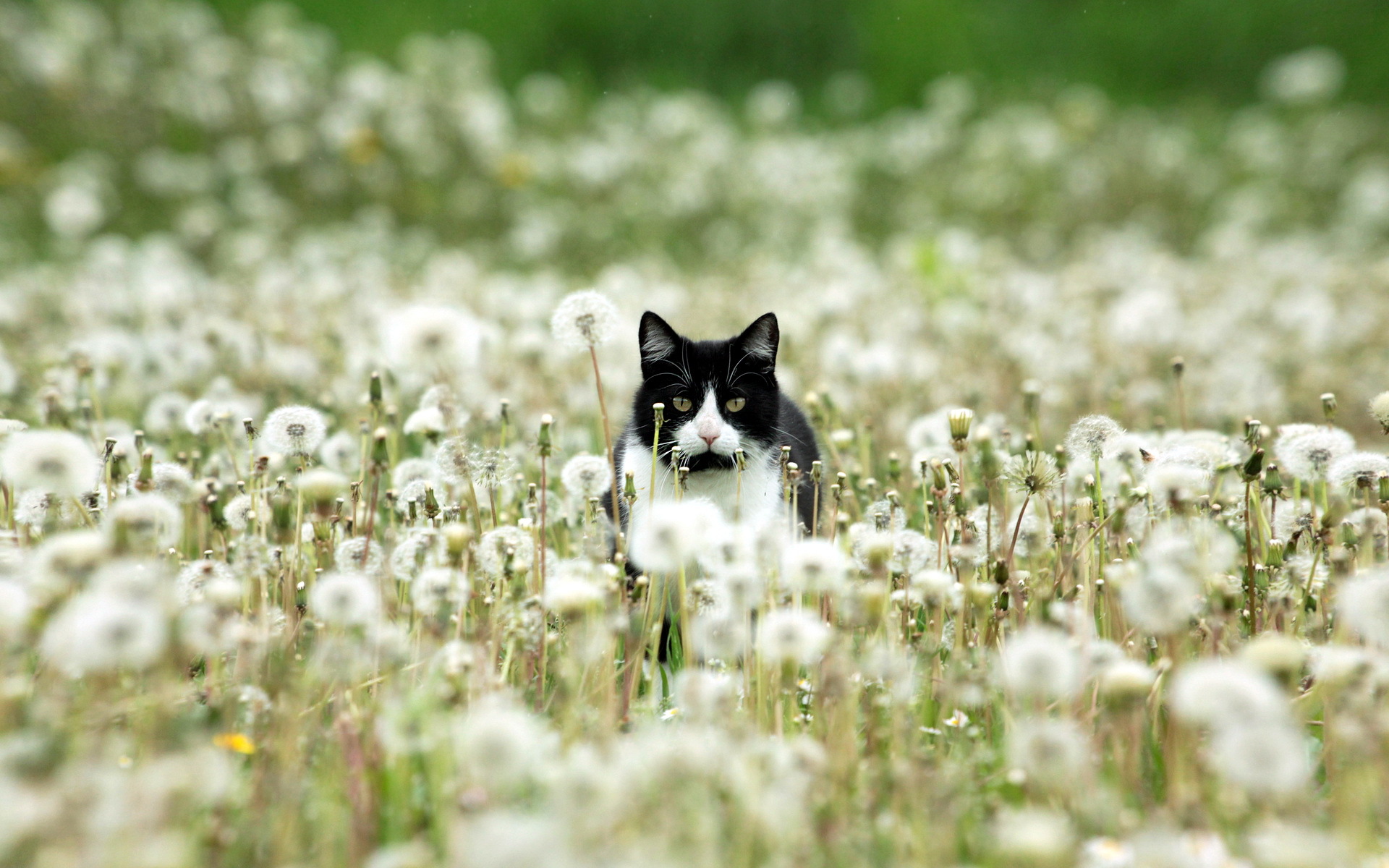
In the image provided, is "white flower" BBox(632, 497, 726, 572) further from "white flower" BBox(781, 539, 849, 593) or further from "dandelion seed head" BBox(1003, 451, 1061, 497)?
A: "dandelion seed head" BBox(1003, 451, 1061, 497)

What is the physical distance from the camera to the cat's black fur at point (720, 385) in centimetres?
320

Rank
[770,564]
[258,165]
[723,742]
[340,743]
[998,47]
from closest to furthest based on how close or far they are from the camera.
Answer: [723,742] < [340,743] < [770,564] < [258,165] < [998,47]

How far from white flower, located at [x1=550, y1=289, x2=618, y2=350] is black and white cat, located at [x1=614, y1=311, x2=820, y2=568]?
44cm

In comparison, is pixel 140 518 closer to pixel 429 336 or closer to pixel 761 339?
pixel 429 336

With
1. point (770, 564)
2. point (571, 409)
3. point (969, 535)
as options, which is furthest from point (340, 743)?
point (571, 409)

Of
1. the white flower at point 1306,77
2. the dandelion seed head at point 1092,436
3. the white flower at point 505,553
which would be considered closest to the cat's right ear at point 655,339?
the white flower at point 505,553

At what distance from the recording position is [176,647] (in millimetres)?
1467

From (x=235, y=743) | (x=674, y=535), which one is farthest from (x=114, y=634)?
(x=674, y=535)

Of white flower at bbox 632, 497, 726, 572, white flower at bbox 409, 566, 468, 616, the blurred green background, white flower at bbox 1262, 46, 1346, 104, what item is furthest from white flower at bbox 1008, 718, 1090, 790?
the blurred green background

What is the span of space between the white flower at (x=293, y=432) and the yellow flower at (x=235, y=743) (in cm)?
90

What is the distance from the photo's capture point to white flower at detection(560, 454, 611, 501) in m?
2.74

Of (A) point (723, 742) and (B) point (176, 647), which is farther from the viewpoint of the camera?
(A) point (723, 742)

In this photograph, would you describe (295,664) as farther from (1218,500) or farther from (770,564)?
(1218,500)

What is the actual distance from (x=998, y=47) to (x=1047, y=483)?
49.3 feet
